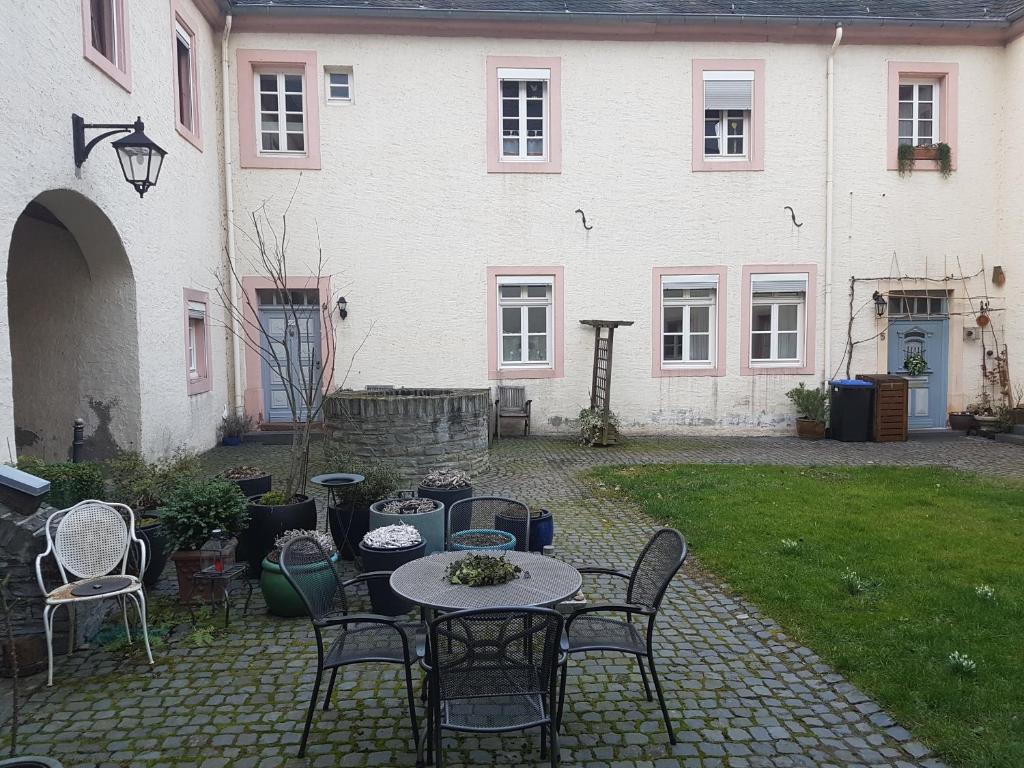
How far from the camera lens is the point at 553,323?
1305 cm

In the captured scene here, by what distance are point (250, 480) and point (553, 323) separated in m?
7.74

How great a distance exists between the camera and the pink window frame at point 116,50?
24.0ft

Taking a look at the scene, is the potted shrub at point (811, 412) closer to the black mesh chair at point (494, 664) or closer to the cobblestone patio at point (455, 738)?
the cobblestone patio at point (455, 738)

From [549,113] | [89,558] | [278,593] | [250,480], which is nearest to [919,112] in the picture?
[549,113]

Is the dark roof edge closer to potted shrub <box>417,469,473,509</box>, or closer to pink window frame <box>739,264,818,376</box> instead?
pink window frame <box>739,264,818,376</box>

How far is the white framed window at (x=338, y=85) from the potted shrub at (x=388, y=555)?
31.7 feet

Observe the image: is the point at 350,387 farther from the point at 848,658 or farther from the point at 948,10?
the point at 948,10

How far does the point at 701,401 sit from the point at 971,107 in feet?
23.2

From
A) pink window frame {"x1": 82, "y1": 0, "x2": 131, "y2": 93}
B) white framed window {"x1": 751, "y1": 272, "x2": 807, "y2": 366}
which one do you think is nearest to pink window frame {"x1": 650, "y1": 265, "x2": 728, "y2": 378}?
white framed window {"x1": 751, "y1": 272, "x2": 807, "y2": 366}

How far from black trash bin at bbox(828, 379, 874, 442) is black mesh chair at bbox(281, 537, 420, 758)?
10.7 m

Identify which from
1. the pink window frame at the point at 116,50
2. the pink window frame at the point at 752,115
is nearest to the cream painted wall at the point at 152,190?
the pink window frame at the point at 116,50

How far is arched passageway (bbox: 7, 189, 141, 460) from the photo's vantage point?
334 inches

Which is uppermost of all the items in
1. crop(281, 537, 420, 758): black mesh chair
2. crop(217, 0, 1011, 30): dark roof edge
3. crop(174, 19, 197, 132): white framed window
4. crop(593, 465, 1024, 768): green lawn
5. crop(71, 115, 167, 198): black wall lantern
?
crop(217, 0, 1011, 30): dark roof edge

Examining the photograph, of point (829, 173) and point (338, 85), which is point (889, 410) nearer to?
point (829, 173)
